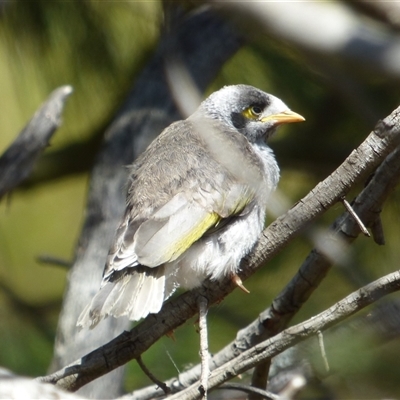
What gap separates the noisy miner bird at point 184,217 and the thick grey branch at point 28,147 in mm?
732

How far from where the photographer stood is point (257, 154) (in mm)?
3674

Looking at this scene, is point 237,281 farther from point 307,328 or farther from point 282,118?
point 282,118

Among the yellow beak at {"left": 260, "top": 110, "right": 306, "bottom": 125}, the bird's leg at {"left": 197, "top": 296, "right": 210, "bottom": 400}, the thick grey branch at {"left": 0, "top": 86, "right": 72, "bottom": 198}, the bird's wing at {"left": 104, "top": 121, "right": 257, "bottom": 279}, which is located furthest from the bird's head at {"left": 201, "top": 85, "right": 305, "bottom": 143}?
the bird's leg at {"left": 197, "top": 296, "right": 210, "bottom": 400}

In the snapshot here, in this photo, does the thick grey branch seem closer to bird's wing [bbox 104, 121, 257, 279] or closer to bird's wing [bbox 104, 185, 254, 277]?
bird's wing [bbox 104, 121, 257, 279]

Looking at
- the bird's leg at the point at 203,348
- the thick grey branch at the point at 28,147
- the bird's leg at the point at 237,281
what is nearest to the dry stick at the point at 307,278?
the bird's leg at the point at 237,281

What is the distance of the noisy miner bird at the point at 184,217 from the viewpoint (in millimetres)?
3031

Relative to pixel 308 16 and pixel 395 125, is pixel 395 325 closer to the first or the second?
pixel 395 125

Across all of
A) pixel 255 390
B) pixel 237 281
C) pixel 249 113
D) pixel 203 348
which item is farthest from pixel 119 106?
pixel 255 390

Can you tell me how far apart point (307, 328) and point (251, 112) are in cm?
164

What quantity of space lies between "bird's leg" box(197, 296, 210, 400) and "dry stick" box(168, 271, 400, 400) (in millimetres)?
43

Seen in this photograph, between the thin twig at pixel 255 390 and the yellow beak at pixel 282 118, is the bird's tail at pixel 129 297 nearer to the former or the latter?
the thin twig at pixel 255 390

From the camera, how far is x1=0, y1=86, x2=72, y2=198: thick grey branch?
411 centimetres

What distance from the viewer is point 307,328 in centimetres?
255

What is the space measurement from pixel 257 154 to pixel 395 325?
4.29ft
